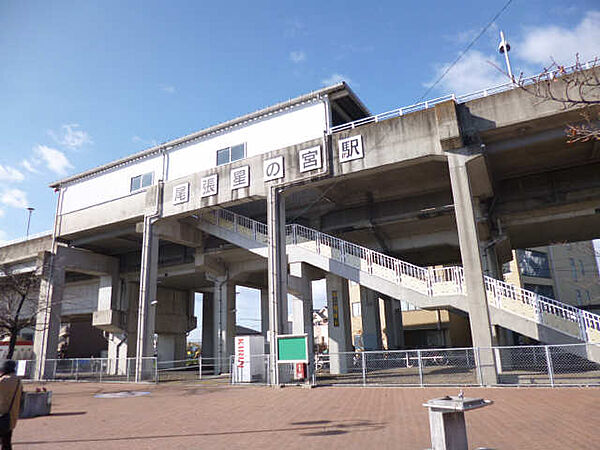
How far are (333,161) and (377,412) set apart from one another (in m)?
12.5

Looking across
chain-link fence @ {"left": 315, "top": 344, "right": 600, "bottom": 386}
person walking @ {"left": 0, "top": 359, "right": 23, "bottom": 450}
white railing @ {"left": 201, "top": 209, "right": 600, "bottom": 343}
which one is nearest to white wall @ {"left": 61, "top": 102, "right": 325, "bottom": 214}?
white railing @ {"left": 201, "top": 209, "right": 600, "bottom": 343}

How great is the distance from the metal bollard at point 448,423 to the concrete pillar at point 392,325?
26.4 meters

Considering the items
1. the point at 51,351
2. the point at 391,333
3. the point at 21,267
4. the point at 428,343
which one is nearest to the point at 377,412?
the point at 391,333

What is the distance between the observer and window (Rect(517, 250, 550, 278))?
48.5 metres

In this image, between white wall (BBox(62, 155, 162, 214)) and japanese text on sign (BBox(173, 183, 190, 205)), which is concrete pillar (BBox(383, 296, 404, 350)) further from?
white wall (BBox(62, 155, 162, 214))

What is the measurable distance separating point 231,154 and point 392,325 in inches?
715

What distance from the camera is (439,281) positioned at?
17.7 m

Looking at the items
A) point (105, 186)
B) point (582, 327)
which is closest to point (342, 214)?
point (582, 327)

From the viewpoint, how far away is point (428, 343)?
45.4 metres

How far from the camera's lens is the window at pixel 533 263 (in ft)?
159

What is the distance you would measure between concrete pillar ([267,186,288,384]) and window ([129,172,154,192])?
34.3 feet

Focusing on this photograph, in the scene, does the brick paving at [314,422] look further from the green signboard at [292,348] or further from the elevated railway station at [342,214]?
the elevated railway station at [342,214]

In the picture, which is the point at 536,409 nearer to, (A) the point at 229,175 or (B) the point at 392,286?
(B) the point at 392,286

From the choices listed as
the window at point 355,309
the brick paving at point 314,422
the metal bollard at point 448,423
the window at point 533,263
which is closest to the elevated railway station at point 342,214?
the brick paving at point 314,422
